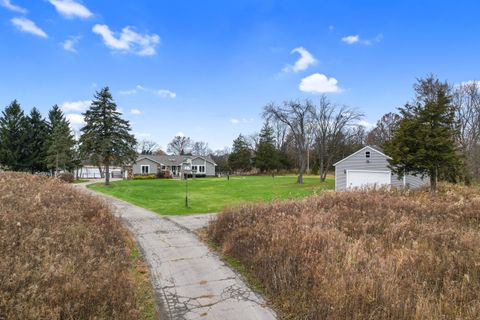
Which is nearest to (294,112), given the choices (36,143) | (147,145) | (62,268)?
(62,268)

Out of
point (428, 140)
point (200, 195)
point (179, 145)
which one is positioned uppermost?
point (179, 145)

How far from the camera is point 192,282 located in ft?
18.2

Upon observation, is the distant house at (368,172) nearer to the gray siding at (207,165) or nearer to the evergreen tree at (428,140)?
the evergreen tree at (428,140)

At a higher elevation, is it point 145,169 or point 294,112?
point 294,112

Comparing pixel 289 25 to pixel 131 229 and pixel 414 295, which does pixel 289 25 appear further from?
pixel 414 295

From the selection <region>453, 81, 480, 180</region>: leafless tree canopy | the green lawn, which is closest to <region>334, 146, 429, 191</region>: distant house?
the green lawn

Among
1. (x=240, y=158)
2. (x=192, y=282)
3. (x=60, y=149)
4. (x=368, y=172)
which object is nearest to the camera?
(x=192, y=282)

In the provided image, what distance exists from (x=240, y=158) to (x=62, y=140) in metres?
32.2

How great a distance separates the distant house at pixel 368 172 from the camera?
76.9 ft

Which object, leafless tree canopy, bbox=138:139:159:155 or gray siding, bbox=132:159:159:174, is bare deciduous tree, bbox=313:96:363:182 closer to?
gray siding, bbox=132:159:159:174

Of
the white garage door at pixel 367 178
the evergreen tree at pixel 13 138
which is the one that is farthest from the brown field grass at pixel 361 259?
the evergreen tree at pixel 13 138

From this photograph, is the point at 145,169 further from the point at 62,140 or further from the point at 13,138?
the point at 13,138

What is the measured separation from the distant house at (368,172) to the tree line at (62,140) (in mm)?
23878

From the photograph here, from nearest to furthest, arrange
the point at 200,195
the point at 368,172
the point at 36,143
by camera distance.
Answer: the point at 200,195 < the point at 368,172 < the point at 36,143
